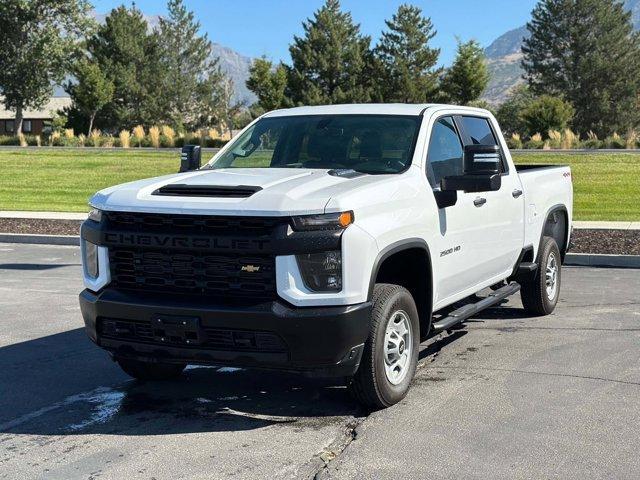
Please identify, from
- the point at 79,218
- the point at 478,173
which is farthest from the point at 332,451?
the point at 79,218

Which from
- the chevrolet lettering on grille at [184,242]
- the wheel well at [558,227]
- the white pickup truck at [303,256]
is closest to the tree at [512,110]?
the wheel well at [558,227]

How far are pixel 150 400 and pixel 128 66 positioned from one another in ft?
245

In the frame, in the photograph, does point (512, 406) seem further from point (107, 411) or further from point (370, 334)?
point (107, 411)

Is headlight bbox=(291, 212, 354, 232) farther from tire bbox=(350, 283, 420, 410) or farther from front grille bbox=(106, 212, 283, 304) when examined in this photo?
tire bbox=(350, 283, 420, 410)

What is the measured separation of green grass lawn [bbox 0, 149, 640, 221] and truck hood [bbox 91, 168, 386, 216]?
42.2 feet

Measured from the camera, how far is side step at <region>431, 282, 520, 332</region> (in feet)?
21.9

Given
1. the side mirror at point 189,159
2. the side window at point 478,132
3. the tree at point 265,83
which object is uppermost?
the tree at point 265,83

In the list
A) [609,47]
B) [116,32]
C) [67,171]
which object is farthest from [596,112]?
[67,171]

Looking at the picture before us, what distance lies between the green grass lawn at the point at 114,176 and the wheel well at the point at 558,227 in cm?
828

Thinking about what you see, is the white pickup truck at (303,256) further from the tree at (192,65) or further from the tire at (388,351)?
the tree at (192,65)

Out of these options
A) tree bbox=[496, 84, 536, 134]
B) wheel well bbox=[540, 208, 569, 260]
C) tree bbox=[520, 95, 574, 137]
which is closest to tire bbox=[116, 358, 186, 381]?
wheel well bbox=[540, 208, 569, 260]

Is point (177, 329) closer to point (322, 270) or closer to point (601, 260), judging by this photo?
point (322, 270)

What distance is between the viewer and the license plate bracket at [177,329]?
5.41 metres

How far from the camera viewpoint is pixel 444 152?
278 inches
